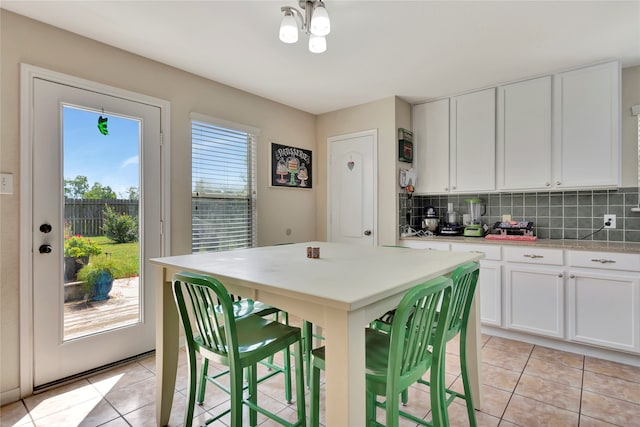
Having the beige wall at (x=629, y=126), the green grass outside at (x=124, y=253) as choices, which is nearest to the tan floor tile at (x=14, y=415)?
the green grass outside at (x=124, y=253)

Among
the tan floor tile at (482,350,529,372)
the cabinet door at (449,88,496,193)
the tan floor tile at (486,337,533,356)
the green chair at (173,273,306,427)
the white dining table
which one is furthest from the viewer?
the cabinet door at (449,88,496,193)

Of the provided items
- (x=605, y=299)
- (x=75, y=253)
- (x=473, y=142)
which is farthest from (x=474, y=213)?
(x=75, y=253)

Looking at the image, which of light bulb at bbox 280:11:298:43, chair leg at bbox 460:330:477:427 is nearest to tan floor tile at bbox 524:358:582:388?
chair leg at bbox 460:330:477:427

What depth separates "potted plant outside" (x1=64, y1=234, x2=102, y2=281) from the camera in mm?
2277

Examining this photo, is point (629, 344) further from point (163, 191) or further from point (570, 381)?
point (163, 191)

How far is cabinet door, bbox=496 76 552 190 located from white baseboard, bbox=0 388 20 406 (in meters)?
4.16

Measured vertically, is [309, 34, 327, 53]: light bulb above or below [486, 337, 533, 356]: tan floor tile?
above

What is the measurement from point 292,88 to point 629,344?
141 inches

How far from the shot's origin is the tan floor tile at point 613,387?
210cm

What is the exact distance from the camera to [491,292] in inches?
121

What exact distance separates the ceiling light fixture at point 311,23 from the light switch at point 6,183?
1.89 meters

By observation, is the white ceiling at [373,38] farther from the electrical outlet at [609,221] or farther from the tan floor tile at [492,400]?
the tan floor tile at [492,400]

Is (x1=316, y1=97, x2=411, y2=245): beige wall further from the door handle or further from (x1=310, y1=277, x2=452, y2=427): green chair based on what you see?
the door handle

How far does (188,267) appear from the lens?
5.32ft
